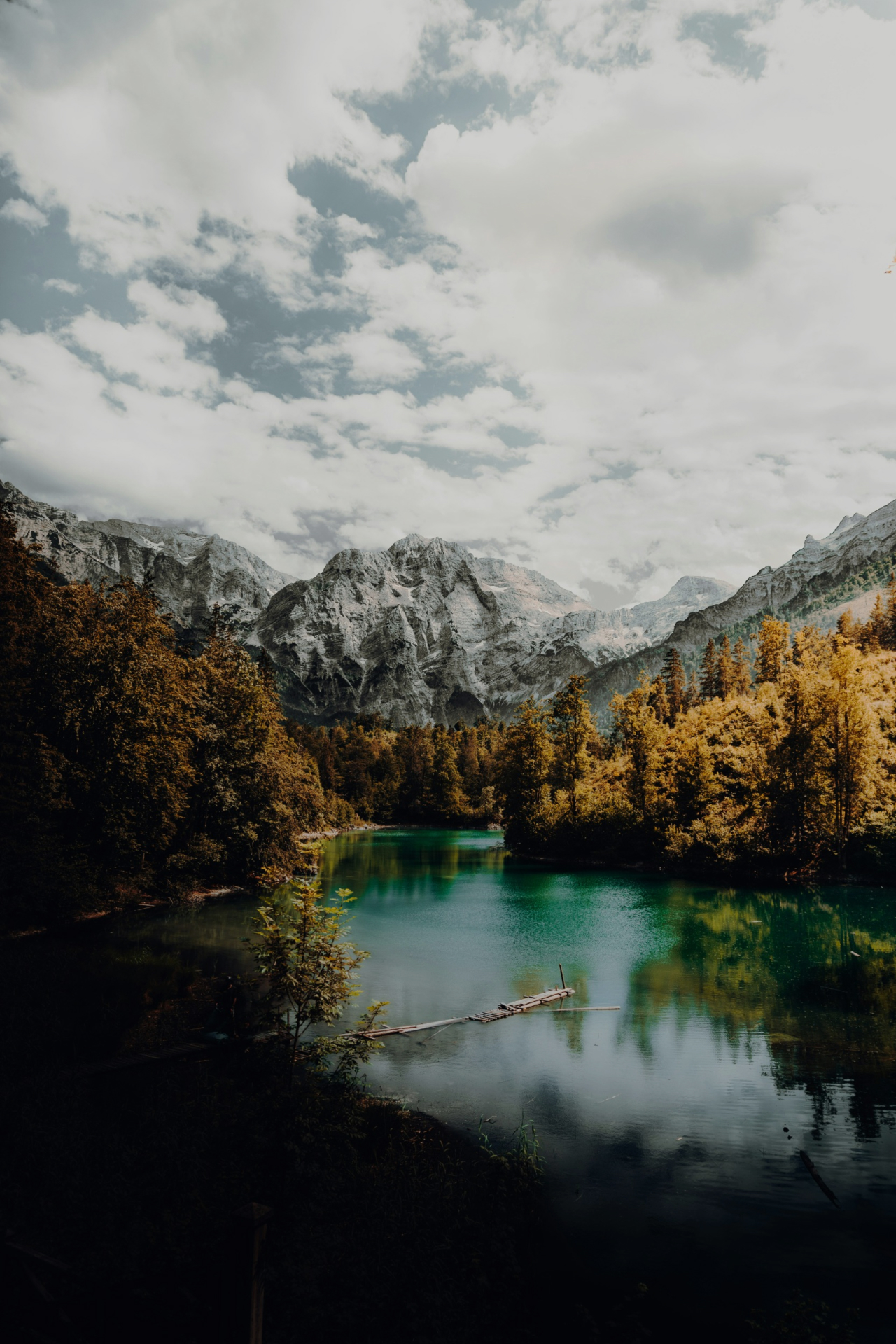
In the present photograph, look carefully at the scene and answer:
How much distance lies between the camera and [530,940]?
110 ft

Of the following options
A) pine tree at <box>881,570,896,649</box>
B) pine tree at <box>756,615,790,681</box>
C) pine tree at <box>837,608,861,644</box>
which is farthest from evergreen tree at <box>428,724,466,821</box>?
pine tree at <box>881,570,896,649</box>

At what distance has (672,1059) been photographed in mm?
18078

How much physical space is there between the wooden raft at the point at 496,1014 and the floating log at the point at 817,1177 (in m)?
9.96

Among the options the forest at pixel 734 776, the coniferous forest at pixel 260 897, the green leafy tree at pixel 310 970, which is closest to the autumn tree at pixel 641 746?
the forest at pixel 734 776

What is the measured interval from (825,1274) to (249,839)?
3625 centimetres

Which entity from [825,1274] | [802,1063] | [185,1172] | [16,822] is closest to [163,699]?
[16,822]

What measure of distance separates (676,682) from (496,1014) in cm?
9636

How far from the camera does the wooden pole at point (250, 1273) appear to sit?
4.61 metres

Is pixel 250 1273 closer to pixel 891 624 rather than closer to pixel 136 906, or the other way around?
pixel 136 906

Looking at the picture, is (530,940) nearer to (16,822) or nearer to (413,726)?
(16,822)

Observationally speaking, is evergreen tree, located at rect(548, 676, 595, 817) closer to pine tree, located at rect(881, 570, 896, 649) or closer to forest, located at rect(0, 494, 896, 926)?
forest, located at rect(0, 494, 896, 926)

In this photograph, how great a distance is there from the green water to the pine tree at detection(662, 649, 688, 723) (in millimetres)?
64508

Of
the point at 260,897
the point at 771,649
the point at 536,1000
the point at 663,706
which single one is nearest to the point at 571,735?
the point at 663,706

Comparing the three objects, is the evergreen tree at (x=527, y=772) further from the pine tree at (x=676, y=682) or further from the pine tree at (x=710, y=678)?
the pine tree at (x=710, y=678)
